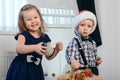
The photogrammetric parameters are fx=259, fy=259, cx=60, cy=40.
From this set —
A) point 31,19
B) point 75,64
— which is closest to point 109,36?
point 75,64

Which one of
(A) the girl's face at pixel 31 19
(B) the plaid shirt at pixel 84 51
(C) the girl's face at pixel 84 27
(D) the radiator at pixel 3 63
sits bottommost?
(D) the radiator at pixel 3 63

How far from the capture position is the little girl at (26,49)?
1.55 meters

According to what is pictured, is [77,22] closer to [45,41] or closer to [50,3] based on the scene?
[45,41]

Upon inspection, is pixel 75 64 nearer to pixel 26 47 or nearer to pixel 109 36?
pixel 26 47

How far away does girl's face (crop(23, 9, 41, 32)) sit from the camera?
5.16 feet

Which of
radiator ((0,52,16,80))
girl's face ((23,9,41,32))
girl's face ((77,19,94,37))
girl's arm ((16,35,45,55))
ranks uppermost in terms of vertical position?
girl's face ((23,9,41,32))

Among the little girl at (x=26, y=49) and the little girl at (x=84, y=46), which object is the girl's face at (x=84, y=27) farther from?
the little girl at (x=26, y=49)

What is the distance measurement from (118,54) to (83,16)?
0.72m

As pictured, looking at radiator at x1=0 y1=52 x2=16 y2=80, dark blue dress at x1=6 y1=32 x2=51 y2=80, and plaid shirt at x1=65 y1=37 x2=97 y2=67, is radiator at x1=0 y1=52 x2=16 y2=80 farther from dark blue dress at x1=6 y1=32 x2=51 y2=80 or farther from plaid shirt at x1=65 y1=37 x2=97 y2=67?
plaid shirt at x1=65 y1=37 x2=97 y2=67

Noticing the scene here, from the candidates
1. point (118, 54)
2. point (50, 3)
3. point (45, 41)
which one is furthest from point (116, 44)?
point (45, 41)

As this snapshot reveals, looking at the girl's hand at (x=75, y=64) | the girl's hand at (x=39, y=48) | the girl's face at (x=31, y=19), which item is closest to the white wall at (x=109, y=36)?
the girl's hand at (x=75, y=64)

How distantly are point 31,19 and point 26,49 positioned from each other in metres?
0.20

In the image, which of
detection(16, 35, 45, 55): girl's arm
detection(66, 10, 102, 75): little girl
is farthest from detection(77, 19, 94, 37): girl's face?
detection(16, 35, 45, 55): girl's arm

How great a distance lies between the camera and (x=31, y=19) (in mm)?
1580
